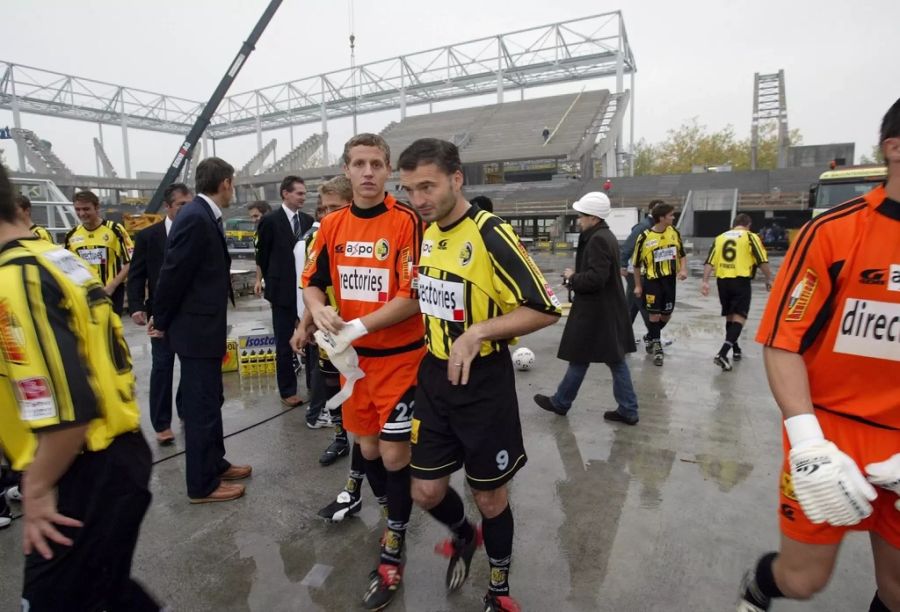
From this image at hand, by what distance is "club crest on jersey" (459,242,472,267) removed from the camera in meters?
2.30

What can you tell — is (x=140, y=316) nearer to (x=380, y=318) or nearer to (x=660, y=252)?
(x=380, y=318)

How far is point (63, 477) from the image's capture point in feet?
5.18

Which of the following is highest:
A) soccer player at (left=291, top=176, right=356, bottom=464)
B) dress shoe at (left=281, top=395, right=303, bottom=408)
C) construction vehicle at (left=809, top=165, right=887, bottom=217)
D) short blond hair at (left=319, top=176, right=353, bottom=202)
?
construction vehicle at (left=809, top=165, right=887, bottom=217)

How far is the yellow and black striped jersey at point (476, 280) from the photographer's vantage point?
224 cm

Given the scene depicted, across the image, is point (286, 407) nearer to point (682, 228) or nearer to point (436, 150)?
point (436, 150)

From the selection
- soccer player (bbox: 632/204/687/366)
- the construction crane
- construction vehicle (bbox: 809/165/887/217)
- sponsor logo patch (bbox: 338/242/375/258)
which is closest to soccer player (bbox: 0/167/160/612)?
sponsor logo patch (bbox: 338/242/375/258)

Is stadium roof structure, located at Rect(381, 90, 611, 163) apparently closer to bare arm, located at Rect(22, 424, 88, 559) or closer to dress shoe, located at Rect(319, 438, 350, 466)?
dress shoe, located at Rect(319, 438, 350, 466)

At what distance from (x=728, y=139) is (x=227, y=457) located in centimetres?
6628

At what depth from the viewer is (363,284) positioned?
2.84 meters

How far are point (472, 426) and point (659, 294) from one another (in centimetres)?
541

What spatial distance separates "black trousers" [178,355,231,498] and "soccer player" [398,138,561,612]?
178cm

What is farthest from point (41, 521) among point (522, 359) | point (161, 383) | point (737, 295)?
point (737, 295)

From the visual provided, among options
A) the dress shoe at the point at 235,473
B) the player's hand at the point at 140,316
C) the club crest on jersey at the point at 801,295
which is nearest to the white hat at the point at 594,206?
the club crest on jersey at the point at 801,295

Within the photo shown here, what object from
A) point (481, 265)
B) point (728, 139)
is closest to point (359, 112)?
point (728, 139)
